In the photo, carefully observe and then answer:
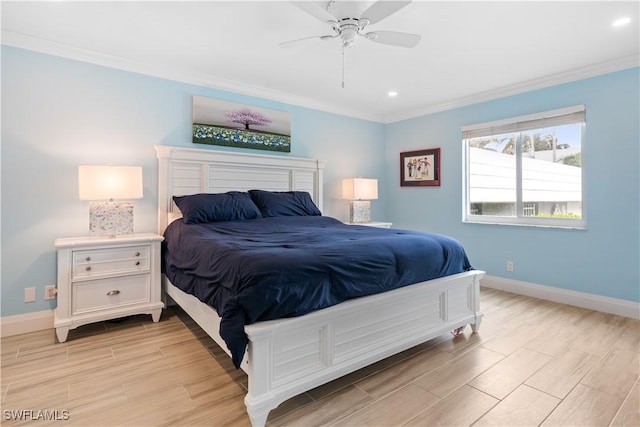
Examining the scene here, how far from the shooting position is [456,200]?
438 cm

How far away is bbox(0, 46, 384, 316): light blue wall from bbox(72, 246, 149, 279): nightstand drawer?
0.47 m

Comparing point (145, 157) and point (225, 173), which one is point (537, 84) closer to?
point (225, 173)

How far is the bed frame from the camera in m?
1.55

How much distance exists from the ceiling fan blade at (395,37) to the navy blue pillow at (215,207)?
1844 millimetres

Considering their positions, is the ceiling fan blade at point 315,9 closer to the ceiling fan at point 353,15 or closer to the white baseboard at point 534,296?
the ceiling fan at point 353,15

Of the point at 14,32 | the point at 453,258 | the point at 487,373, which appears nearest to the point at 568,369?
the point at 487,373

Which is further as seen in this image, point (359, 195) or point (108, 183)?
point (359, 195)

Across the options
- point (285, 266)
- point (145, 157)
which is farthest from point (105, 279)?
point (285, 266)

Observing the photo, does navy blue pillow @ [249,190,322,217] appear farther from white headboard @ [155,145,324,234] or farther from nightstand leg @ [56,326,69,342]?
nightstand leg @ [56,326,69,342]

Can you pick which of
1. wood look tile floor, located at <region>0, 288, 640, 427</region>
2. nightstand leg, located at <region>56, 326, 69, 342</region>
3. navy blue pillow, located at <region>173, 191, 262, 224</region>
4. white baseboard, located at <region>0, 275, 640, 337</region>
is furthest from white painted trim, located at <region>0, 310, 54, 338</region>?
navy blue pillow, located at <region>173, 191, 262, 224</region>

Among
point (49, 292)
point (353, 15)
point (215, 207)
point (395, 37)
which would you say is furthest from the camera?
point (215, 207)

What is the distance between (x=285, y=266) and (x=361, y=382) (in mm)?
872

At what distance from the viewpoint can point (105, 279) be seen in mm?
2611

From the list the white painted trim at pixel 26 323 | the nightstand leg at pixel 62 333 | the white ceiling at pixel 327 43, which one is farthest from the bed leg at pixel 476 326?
the white painted trim at pixel 26 323
